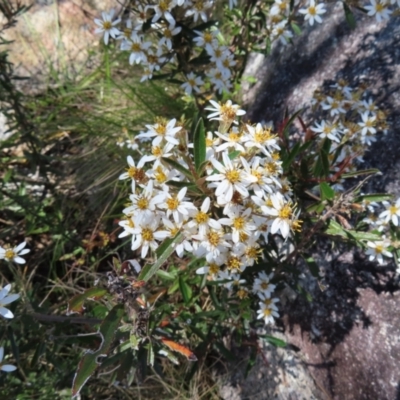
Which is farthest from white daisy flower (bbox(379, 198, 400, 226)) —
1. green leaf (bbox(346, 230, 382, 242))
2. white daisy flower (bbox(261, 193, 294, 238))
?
white daisy flower (bbox(261, 193, 294, 238))

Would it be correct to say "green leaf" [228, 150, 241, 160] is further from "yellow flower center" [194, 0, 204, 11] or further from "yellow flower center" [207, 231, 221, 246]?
"yellow flower center" [194, 0, 204, 11]

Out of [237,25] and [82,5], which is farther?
[82,5]

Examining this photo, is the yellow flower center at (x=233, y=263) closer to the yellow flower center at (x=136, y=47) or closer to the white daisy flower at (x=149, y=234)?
the white daisy flower at (x=149, y=234)

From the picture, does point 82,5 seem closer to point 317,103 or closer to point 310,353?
point 317,103

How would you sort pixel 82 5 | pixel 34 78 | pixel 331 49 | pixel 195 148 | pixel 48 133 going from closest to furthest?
pixel 195 148 < pixel 331 49 < pixel 48 133 < pixel 34 78 < pixel 82 5

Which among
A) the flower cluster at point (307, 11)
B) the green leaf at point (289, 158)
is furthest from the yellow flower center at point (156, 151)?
A: the flower cluster at point (307, 11)

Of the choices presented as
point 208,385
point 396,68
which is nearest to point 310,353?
point 208,385

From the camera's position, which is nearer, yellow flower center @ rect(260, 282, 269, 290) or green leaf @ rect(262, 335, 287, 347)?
yellow flower center @ rect(260, 282, 269, 290)
